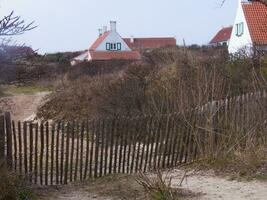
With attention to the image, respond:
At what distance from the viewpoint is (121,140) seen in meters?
10.6

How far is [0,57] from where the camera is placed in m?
7.61

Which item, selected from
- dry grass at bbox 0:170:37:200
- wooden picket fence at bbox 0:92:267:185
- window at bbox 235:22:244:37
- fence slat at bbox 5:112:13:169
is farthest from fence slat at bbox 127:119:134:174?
window at bbox 235:22:244:37

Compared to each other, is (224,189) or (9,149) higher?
(9,149)

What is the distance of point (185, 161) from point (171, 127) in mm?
831

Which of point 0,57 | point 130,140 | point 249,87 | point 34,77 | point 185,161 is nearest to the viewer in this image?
point 0,57

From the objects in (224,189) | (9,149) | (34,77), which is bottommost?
(224,189)

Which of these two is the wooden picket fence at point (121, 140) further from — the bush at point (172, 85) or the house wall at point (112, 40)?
the house wall at point (112, 40)

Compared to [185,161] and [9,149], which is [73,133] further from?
[185,161]

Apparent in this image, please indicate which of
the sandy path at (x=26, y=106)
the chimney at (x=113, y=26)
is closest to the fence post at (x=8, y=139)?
the sandy path at (x=26, y=106)

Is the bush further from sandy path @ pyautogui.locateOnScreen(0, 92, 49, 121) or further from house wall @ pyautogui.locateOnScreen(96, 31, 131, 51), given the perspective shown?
house wall @ pyautogui.locateOnScreen(96, 31, 131, 51)

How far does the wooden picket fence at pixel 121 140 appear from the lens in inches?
376

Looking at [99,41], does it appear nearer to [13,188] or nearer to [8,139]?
[8,139]

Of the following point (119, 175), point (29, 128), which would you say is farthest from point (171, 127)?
point (29, 128)

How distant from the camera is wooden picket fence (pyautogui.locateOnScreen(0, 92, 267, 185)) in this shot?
9.55 meters
